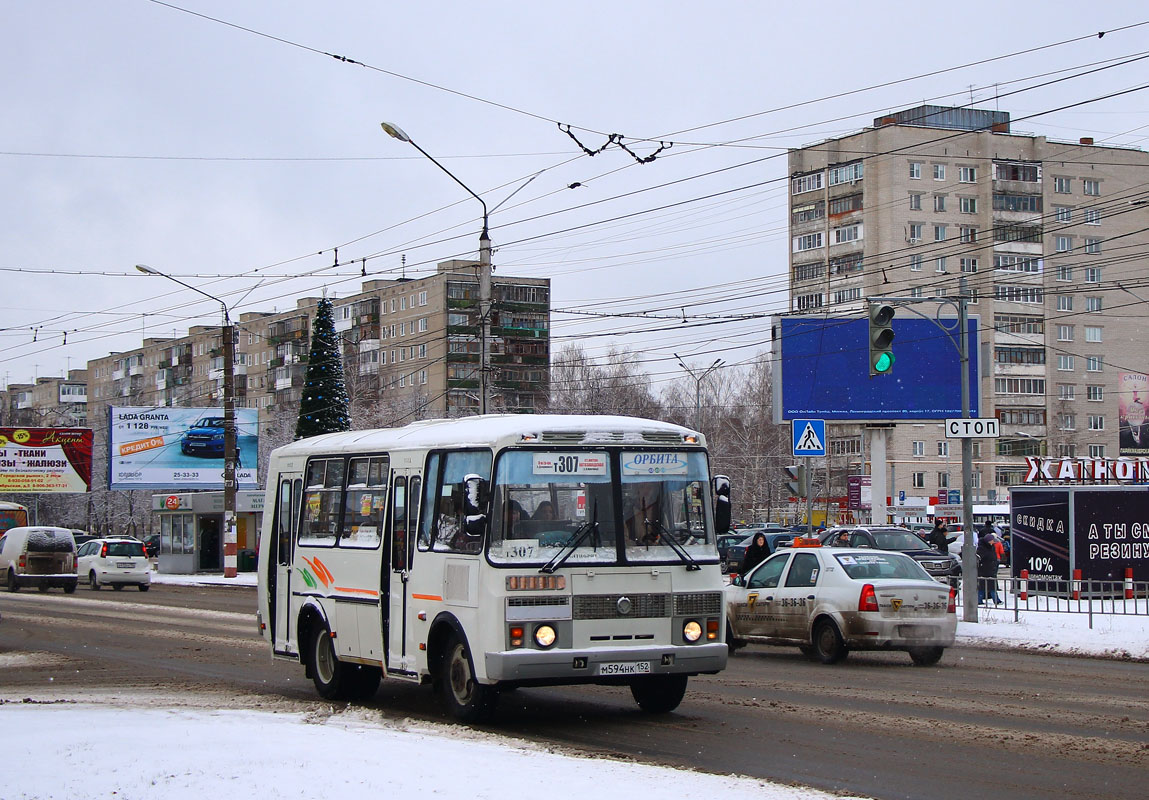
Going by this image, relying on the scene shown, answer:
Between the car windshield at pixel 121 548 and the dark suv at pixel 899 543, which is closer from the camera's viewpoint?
the dark suv at pixel 899 543

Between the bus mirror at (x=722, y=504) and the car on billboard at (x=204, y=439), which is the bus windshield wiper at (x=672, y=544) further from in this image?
the car on billboard at (x=204, y=439)

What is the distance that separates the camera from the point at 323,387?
194 ft

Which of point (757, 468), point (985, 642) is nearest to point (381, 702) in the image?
point (985, 642)

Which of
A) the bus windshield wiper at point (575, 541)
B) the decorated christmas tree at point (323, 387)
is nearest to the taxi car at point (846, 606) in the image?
the bus windshield wiper at point (575, 541)

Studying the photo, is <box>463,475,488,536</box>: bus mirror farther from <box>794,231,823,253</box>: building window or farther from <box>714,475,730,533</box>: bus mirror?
<box>794,231,823,253</box>: building window

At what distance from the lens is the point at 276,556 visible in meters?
15.4

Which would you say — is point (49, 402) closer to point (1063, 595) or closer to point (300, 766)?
point (1063, 595)

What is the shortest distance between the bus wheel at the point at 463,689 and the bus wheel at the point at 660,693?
1536mm

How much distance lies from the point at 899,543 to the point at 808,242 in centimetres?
5945

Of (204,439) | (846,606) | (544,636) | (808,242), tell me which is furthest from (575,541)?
(808,242)

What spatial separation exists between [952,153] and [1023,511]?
63608 mm

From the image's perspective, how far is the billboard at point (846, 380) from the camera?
168ft

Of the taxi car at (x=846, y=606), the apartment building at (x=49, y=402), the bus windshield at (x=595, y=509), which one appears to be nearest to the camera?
the bus windshield at (x=595, y=509)

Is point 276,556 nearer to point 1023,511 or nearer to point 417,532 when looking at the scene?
point 417,532
